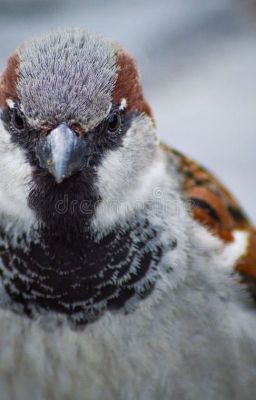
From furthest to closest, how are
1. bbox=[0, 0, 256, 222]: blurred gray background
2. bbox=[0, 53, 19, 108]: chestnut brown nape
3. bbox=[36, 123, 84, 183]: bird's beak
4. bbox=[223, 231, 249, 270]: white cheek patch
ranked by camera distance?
bbox=[0, 0, 256, 222]: blurred gray background
bbox=[223, 231, 249, 270]: white cheek patch
bbox=[0, 53, 19, 108]: chestnut brown nape
bbox=[36, 123, 84, 183]: bird's beak

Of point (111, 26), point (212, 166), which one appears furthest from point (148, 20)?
point (212, 166)

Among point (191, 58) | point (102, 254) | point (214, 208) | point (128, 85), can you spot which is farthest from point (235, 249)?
point (191, 58)

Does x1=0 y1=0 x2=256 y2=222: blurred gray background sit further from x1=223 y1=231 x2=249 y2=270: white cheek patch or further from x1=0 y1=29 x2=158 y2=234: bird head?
x1=0 y1=29 x2=158 y2=234: bird head

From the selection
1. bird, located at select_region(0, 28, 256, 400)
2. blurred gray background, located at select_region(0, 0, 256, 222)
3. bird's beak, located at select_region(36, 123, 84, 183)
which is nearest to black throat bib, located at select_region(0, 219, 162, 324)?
bird, located at select_region(0, 28, 256, 400)

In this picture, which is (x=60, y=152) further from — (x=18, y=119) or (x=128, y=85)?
(x=128, y=85)

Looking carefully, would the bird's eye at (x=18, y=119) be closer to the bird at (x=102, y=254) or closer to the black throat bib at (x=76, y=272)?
the bird at (x=102, y=254)

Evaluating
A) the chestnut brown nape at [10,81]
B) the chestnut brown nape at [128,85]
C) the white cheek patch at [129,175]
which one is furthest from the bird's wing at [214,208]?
the chestnut brown nape at [10,81]

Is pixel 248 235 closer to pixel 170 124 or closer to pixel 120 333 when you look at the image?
pixel 120 333
